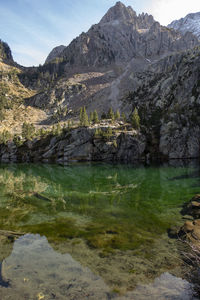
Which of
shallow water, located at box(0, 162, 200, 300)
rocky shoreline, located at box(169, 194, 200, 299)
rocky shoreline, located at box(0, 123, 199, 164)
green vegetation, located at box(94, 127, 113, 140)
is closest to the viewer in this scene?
rocky shoreline, located at box(169, 194, 200, 299)

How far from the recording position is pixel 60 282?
9805mm

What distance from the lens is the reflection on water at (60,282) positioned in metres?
8.69

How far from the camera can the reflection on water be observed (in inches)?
342

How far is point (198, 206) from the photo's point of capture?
21.4 m

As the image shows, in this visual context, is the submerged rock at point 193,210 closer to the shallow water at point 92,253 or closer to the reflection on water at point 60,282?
the shallow water at point 92,253

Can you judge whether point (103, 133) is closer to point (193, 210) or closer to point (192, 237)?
point (193, 210)

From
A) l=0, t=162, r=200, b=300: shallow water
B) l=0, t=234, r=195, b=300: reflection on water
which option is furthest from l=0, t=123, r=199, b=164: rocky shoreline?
l=0, t=234, r=195, b=300: reflection on water

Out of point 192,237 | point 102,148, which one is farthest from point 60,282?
point 102,148

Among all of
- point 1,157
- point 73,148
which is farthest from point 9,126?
point 73,148

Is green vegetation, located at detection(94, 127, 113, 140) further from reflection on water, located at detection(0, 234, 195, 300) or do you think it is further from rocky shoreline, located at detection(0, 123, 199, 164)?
reflection on water, located at detection(0, 234, 195, 300)

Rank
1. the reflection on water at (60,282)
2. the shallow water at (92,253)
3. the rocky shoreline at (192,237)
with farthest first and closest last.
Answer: the shallow water at (92,253)
the reflection on water at (60,282)
the rocky shoreline at (192,237)

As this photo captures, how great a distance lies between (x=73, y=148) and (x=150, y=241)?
333 feet

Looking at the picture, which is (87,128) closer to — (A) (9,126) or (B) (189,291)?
(A) (9,126)

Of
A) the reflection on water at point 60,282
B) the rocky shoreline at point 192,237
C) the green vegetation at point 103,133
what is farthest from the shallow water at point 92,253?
the green vegetation at point 103,133
